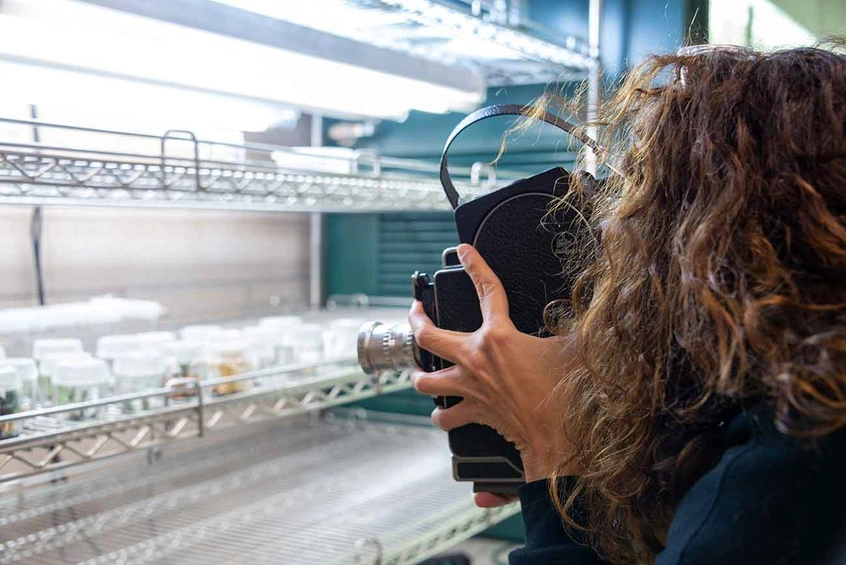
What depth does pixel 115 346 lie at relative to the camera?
1057mm

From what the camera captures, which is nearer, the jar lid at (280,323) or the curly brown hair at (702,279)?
the curly brown hair at (702,279)

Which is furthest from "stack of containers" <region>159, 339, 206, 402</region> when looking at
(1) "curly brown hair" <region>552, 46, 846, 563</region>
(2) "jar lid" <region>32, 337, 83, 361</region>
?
(1) "curly brown hair" <region>552, 46, 846, 563</region>

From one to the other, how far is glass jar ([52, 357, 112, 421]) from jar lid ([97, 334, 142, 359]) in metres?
0.08

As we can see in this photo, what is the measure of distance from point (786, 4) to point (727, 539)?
4.90 ft

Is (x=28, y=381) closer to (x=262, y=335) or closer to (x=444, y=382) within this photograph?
(x=262, y=335)

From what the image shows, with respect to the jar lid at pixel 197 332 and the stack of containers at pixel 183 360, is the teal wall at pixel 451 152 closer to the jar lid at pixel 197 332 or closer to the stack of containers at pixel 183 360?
the jar lid at pixel 197 332

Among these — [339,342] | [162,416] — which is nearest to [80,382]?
[162,416]

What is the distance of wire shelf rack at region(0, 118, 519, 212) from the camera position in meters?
0.83

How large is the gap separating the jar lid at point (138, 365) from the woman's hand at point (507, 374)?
428 mm

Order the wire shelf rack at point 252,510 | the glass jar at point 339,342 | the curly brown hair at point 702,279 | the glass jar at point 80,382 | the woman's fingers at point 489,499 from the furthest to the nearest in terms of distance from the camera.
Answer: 1. the glass jar at point 339,342
2. the wire shelf rack at point 252,510
3. the glass jar at point 80,382
4. the woman's fingers at point 489,499
5. the curly brown hair at point 702,279

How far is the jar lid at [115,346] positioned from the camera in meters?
1.04

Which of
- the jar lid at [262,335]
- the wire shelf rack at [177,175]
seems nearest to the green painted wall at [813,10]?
the wire shelf rack at [177,175]

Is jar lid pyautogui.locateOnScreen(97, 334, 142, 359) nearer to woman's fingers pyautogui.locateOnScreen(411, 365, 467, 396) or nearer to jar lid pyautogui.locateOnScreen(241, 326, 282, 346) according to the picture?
jar lid pyautogui.locateOnScreen(241, 326, 282, 346)

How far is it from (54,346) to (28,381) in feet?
0.41
